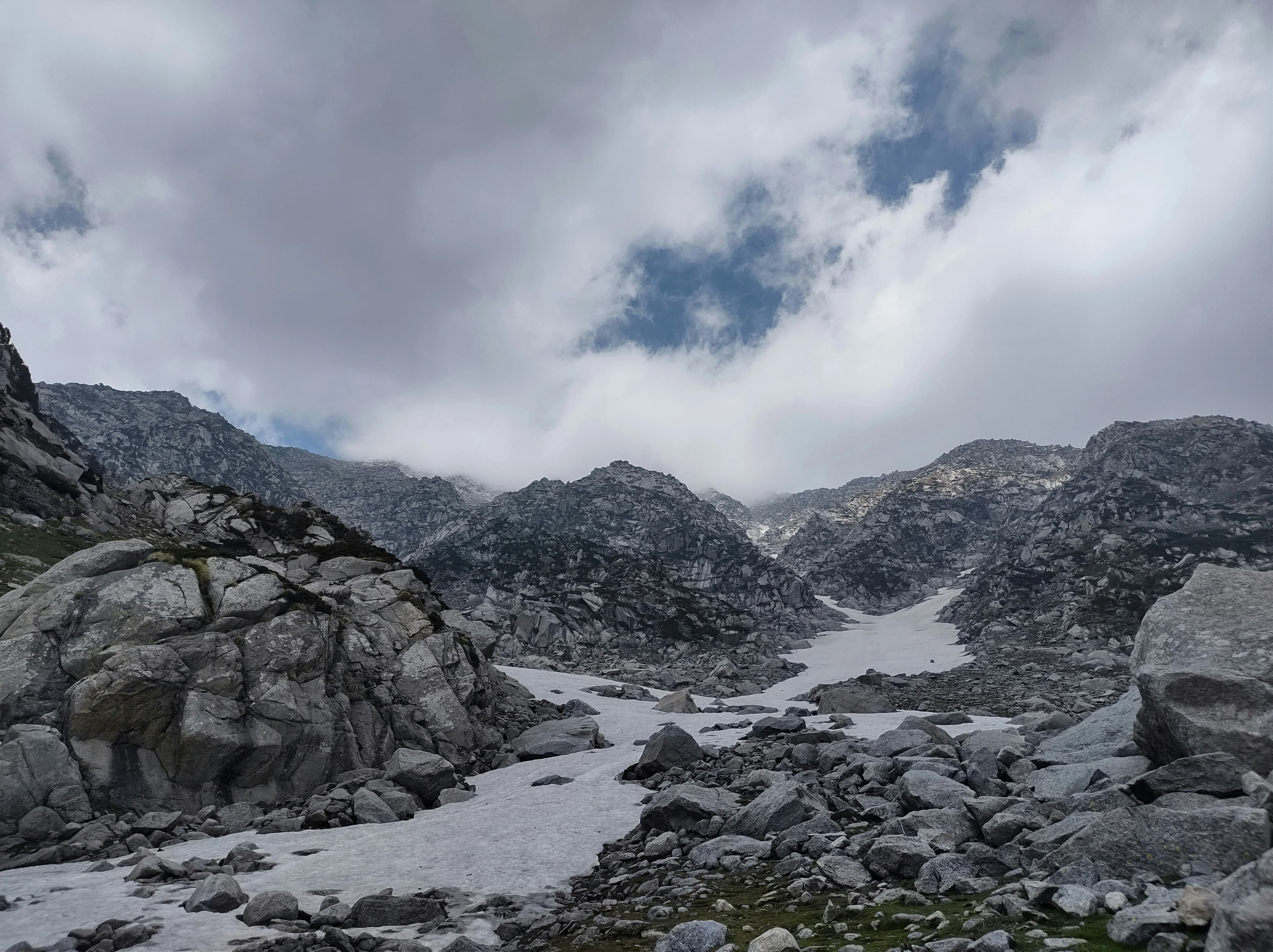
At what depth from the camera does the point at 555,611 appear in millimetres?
124312

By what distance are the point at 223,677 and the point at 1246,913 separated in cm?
3054

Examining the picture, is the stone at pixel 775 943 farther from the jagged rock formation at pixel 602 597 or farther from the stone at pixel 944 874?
the jagged rock formation at pixel 602 597

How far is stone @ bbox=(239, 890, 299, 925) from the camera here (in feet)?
45.0

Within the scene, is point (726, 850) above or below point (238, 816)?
above

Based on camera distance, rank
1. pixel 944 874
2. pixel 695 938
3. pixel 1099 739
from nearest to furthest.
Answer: pixel 695 938, pixel 944 874, pixel 1099 739

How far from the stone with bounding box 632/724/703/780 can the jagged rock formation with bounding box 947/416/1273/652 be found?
300 feet

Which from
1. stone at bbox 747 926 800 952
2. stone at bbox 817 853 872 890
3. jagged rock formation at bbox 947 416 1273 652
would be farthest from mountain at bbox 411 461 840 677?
stone at bbox 747 926 800 952

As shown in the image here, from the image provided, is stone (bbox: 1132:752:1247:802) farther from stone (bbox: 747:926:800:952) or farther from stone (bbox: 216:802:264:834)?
stone (bbox: 216:802:264:834)

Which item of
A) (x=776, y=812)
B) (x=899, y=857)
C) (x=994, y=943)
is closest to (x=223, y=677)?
(x=776, y=812)

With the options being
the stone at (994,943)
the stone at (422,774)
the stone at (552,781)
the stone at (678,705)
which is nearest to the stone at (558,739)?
the stone at (552,781)

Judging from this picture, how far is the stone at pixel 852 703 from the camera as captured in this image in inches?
1716

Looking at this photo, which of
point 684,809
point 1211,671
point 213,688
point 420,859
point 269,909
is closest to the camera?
point 1211,671

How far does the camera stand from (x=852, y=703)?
1737 inches

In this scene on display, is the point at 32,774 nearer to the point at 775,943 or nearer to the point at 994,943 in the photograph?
the point at 775,943
